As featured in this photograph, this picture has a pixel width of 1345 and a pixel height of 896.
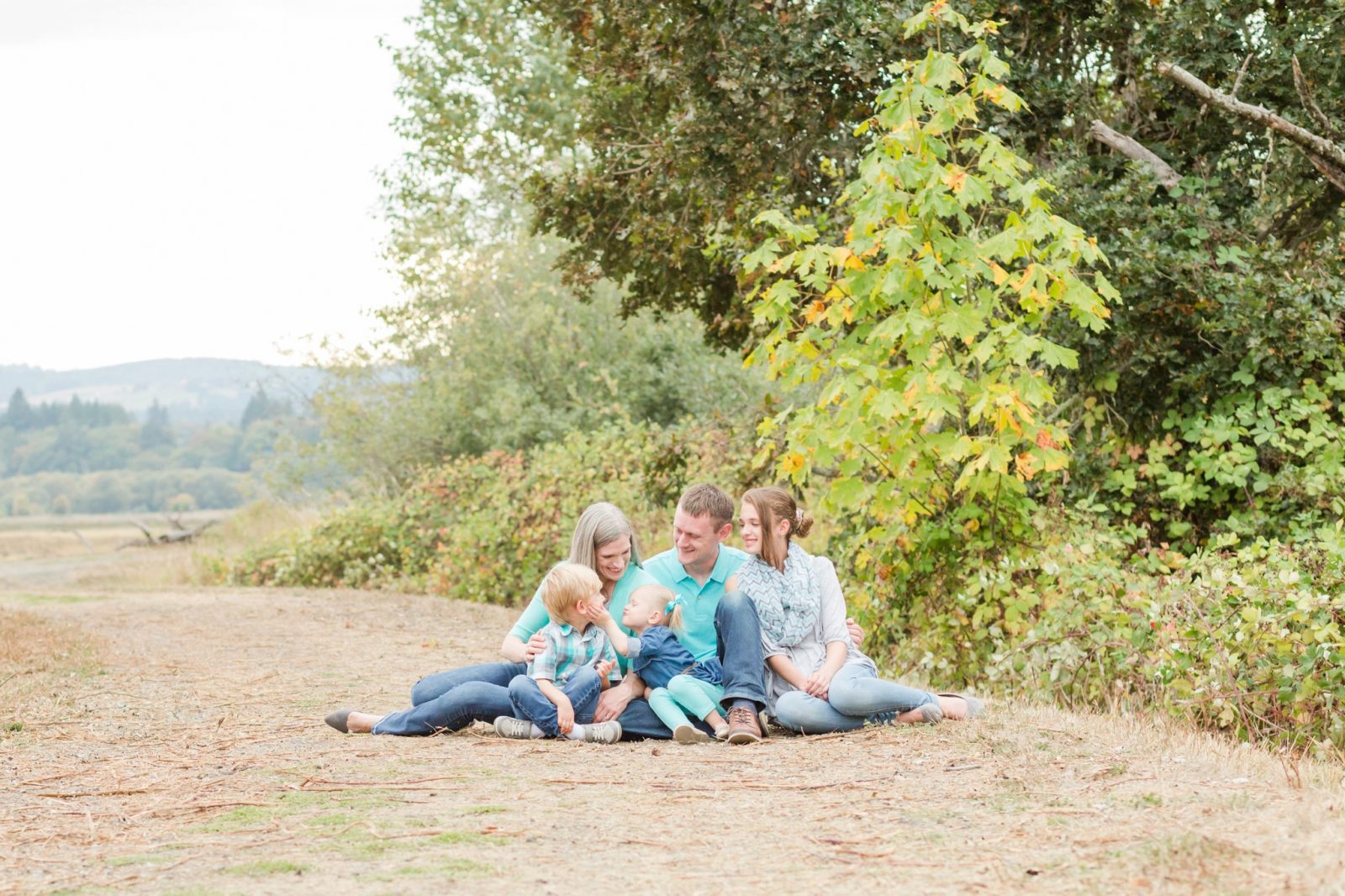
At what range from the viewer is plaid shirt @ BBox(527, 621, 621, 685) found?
5.88 meters

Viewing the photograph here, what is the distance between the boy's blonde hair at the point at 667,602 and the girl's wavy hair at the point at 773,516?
0.47 meters

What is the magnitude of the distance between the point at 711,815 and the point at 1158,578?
4268 mm

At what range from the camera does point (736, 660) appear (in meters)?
5.86

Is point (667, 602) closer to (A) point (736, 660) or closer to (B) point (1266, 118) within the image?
(A) point (736, 660)

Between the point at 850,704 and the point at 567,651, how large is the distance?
4.23 feet

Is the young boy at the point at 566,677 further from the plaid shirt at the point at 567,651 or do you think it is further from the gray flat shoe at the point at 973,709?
the gray flat shoe at the point at 973,709

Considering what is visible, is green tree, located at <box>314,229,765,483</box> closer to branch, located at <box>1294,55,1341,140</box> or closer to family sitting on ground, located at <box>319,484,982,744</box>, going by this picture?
branch, located at <box>1294,55,1341,140</box>

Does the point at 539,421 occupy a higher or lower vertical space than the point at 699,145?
lower

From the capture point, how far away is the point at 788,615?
6.05 m

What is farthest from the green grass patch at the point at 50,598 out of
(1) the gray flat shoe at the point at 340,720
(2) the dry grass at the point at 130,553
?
(1) the gray flat shoe at the point at 340,720

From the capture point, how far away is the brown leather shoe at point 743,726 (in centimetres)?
566

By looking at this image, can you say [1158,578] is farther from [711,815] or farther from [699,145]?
[699,145]

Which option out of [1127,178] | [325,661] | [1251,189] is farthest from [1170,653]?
[325,661]

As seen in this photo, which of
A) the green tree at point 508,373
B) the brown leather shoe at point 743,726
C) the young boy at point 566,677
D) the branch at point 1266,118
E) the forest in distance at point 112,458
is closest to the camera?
the brown leather shoe at point 743,726
